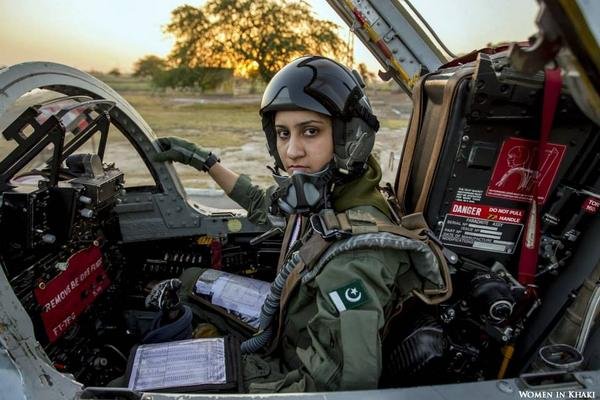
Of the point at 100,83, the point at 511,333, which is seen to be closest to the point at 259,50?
the point at 100,83

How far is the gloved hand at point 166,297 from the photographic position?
68.3 inches

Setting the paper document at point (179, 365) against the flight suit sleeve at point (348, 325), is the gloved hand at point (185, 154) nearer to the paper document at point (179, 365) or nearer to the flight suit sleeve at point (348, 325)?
the paper document at point (179, 365)

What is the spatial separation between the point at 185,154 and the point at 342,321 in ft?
5.20

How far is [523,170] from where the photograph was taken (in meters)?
1.36

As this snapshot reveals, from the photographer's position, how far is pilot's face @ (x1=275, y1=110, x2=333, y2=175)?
1.43 m

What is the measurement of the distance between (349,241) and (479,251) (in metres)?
0.53

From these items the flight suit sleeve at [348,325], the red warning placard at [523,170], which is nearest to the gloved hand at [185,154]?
the flight suit sleeve at [348,325]

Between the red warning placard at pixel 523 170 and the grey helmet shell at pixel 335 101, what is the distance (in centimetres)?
43

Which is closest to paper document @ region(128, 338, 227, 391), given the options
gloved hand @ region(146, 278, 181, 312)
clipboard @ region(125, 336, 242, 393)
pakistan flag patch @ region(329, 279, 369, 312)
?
clipboard @ region(125, 336, 242, 393)

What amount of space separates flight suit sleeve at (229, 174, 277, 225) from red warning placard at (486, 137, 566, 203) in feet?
4.14

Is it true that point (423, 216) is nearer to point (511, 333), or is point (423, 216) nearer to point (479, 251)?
point (479, 251)

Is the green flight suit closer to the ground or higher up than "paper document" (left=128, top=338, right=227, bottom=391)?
higher up

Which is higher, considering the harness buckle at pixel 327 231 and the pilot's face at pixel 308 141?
the pilot's face at pixel 308 141

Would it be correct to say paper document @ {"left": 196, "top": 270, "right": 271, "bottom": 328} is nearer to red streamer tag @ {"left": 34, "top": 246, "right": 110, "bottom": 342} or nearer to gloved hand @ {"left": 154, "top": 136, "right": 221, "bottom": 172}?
red streamer tag @ {"left": 34, "top": 246, "right": 110, "bottom": 342}
